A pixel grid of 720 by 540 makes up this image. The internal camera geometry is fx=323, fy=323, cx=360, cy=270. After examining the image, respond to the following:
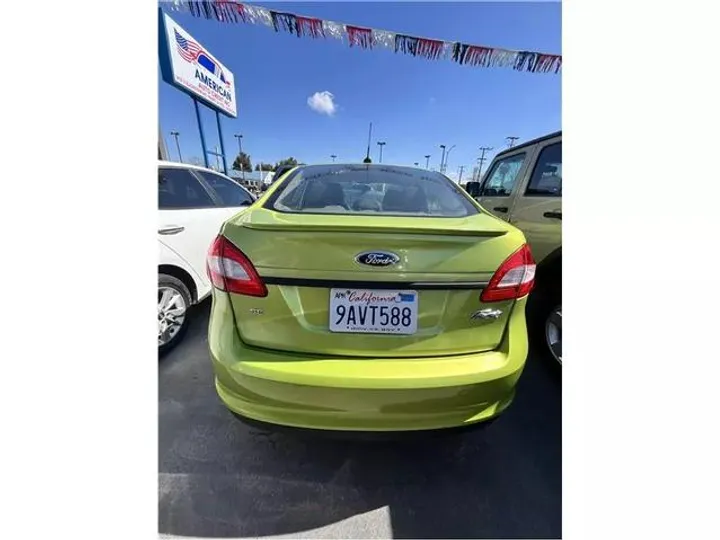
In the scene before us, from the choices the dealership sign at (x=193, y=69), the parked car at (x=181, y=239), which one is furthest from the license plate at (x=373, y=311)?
the dealership sign at (x=193, y=69)

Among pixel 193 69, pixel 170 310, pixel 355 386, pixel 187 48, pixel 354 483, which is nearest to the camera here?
pixel 355 386

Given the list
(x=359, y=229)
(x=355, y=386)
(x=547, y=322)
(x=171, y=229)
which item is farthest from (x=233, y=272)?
(x=547, y=322)

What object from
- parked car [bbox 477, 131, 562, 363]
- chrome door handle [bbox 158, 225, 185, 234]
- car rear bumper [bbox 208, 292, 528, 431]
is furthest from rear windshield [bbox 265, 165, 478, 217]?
chrome door handle [bbox 158, 225, 185, 234]

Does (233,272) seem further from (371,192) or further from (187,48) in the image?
(187,48)

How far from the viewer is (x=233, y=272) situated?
132 centimetres

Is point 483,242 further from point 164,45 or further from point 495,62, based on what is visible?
point 164,45

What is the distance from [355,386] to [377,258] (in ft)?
1.67

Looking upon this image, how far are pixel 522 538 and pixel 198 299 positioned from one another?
2.76 meters

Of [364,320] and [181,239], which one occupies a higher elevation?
[181,239]

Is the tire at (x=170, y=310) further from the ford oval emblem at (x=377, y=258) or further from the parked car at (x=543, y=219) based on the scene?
the parked car at (x=543, y=219)

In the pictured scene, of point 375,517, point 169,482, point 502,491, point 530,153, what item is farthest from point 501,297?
point 530,153

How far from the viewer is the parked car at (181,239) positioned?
252 cm

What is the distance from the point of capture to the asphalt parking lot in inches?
56.5

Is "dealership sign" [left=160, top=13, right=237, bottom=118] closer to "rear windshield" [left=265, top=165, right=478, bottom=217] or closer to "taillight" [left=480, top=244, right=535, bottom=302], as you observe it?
"rear windshield" [left=265, top=165, right=478, bottom=217]
